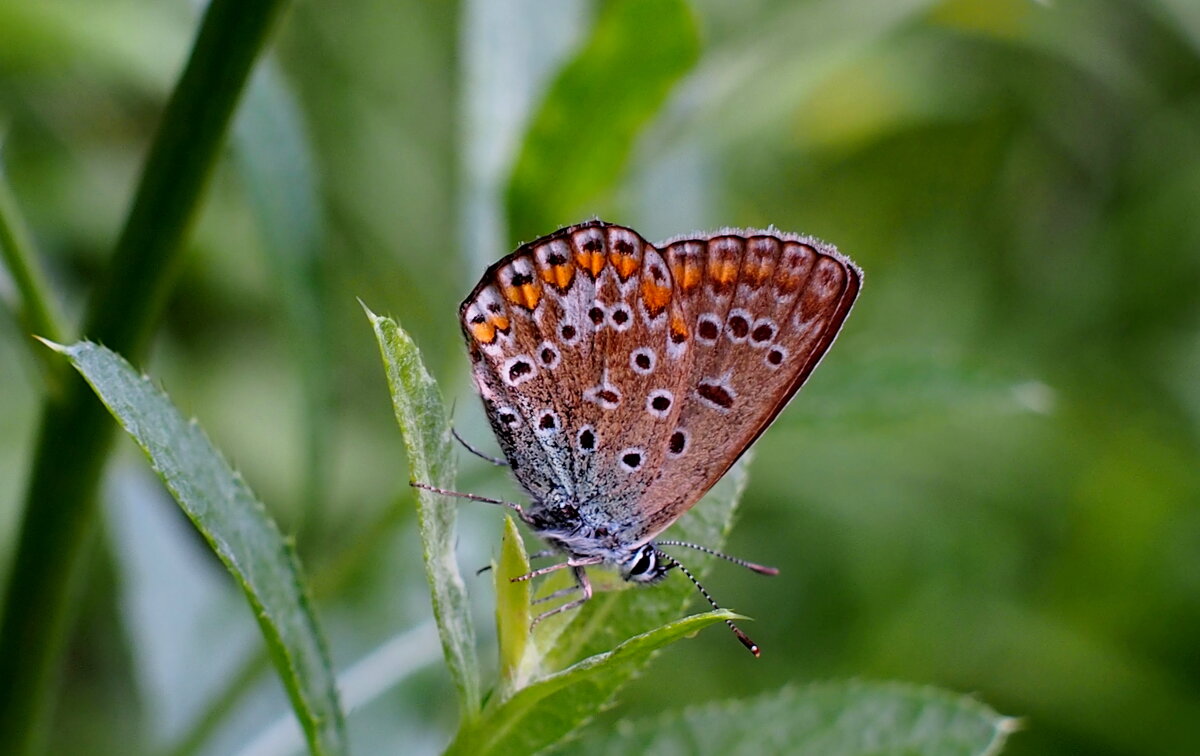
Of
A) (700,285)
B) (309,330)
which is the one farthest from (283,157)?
(700,285)

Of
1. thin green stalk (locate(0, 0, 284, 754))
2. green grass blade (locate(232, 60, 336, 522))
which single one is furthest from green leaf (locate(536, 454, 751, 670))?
green grass blade (locate(232, 60, 336, 522))

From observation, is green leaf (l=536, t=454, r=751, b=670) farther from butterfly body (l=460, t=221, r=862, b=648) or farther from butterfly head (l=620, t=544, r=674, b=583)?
butterfly body (l=460, t=221, r=862, b=648)

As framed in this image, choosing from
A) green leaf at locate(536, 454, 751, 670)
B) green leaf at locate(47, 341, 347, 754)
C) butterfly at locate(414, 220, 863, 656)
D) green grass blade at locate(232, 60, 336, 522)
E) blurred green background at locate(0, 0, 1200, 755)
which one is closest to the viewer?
green leaf at locate(47, 341, 347, 754)

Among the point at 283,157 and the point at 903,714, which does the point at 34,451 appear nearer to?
the point at 283,157

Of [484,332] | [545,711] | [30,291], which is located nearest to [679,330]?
[484,332]

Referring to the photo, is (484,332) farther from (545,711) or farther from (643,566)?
(545,711)

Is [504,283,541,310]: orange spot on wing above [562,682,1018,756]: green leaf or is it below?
above
